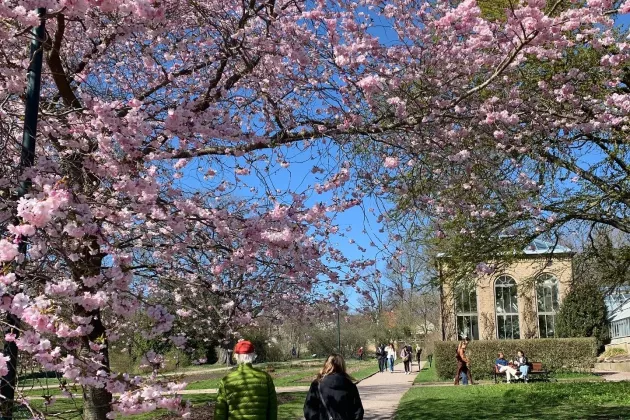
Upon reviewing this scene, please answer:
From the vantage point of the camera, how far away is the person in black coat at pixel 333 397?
18.3 feet

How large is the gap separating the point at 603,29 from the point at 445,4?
4001 millimetres

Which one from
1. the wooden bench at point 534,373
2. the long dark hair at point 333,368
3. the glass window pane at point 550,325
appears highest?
the glass window pane at point 550,325

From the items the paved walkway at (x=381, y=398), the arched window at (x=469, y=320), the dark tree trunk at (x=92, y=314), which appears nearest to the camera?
the dark tree trunk at (x=92, y=314)

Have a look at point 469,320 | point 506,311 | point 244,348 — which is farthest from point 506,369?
point 244,348

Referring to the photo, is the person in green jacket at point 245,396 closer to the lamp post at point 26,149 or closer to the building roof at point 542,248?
the lamp post at point 26,149

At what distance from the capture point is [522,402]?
12812mm

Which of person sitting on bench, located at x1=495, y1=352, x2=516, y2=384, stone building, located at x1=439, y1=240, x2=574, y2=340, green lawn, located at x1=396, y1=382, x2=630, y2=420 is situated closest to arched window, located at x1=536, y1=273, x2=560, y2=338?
stone building, located at x1=439, y1=240, x2=574, y2=340

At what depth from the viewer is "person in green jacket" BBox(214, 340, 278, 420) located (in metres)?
4.87

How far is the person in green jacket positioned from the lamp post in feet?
5.79

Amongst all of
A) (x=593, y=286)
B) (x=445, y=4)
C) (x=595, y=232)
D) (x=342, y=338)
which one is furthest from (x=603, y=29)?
(x=342, y=338)

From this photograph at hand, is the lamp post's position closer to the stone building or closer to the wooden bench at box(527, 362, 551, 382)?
the wooden bench at box(527, 362, 551, 382)

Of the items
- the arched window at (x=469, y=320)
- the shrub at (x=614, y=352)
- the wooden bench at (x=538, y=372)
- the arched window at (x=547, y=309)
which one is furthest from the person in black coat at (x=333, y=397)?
the arched window at (x=547, y=309)

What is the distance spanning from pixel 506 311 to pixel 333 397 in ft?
93.1

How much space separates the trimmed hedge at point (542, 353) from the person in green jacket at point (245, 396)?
18347 millimetres
